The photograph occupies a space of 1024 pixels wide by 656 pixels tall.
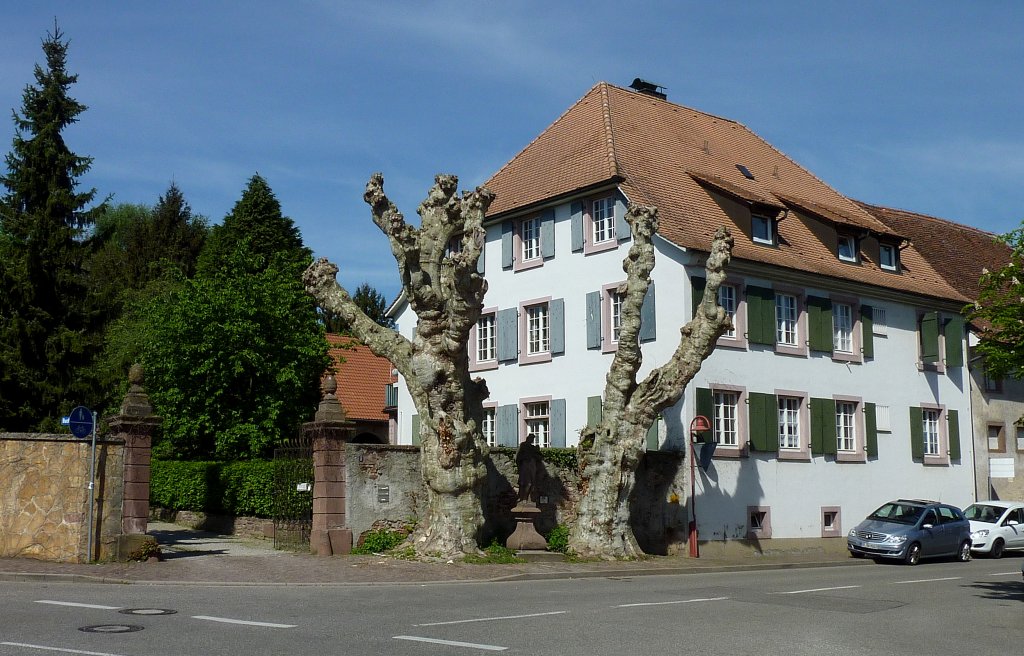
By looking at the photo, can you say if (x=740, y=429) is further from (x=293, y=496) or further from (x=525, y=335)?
(x=293, y=496)

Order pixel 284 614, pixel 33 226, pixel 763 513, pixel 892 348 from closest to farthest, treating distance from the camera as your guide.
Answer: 1. pixel 284 614
2. pixel 763 513
3. pixel 892 348
4. pixel 33 226

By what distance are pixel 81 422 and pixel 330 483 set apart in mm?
4674

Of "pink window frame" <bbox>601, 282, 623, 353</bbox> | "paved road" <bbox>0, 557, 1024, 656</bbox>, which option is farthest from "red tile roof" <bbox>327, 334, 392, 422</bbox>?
"paved road" <bbox>0, 557, 1024, 656</bbox>

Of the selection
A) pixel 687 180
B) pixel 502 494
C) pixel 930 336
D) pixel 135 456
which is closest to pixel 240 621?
pixel 135 456

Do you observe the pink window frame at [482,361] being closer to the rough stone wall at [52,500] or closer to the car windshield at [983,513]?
the rough stone wall at [52,500]

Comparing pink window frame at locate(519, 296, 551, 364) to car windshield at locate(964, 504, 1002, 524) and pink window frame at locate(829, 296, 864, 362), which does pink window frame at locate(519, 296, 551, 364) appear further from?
car windshield at locate(964, 504, 1002, 524)

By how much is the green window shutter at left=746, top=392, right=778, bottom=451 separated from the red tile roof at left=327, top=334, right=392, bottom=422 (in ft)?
64.4

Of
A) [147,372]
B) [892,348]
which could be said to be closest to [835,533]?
[892,348]

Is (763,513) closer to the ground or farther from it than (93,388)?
closer to the ground

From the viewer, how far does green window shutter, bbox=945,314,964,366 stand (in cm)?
3312

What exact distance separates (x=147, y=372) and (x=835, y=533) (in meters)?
19.7

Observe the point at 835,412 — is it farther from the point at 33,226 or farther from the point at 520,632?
the point at 33,226

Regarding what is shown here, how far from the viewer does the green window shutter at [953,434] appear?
32.7m

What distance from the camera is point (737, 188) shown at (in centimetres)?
3083
